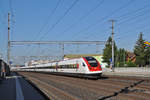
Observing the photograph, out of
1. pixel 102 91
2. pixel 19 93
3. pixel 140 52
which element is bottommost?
pixel 19 93

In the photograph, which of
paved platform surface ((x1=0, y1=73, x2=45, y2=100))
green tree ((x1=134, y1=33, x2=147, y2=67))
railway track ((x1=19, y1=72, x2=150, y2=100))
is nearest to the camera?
railway track ((x1=19, y1=72, x2=150, y2=100))

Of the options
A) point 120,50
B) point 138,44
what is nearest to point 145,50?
point 138,44

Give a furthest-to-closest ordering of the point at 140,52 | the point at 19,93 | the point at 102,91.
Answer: the point at 140,52
the point at 19,93
the point at 102,91

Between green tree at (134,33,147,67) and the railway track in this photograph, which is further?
green tree at (134,33,147,67)

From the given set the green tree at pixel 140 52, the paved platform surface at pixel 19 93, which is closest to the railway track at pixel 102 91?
the paved platform surface at pixel 19 93

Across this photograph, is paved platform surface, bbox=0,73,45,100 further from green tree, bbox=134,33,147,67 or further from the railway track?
green tree, bbox=134,33,147,67

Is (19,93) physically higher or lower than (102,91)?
lower

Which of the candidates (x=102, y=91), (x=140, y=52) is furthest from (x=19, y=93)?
(x=140, y=52)

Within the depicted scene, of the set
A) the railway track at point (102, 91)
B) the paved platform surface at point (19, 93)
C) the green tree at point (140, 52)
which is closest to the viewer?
the railway track at point (102, 91)

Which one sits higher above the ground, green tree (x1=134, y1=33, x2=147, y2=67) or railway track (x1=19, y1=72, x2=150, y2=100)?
green tree (x1=134, y1=33, x2=147, y2=67)

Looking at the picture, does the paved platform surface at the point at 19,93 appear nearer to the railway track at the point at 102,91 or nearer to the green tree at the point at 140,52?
the railway track at the point at 102,91

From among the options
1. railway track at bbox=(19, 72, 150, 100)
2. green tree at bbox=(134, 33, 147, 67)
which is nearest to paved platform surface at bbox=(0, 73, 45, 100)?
railway track at bbox=(19, 72, 150, 100)

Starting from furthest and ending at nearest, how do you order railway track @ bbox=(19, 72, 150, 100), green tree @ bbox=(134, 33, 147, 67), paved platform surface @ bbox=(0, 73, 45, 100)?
green tree @ bbox=(134, 33, 147, 67)
paved platform surface @ bbox=(0, 73, 45, 100)
railway track @ bbox=(19, 72, 150, 100)

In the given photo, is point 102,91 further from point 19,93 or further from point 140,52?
point 140,52
